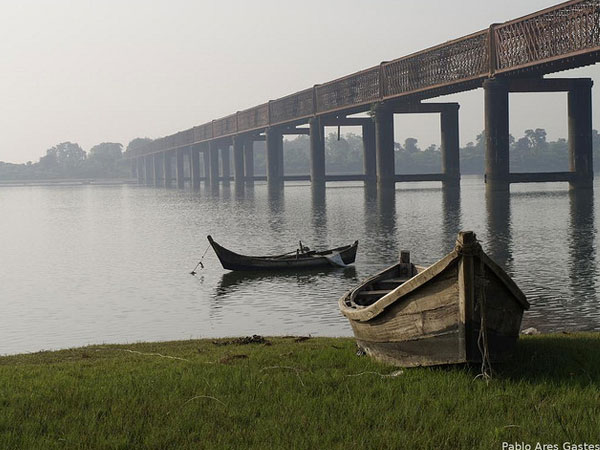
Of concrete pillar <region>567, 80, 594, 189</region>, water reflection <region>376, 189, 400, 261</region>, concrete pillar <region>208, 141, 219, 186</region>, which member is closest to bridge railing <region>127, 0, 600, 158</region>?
concrete pillar <region>567, 80, 594, 189</region>

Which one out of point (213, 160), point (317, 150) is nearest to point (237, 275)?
point (317, 150)

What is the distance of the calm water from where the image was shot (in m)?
21.2

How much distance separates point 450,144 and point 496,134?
23.1 m

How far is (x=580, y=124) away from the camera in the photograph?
75.1m

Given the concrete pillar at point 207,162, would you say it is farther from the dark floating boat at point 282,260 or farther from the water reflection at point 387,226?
the dark floating boat at point 282,260

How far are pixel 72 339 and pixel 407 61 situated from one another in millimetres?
66994

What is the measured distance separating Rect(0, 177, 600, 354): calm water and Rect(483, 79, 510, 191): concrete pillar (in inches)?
163

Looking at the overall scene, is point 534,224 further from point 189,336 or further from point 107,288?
point 189,336

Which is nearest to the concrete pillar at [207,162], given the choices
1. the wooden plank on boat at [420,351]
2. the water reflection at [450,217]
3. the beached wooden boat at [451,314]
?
the water reflection at [450,217]

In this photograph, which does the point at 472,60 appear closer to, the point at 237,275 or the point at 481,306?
the point at 237,275

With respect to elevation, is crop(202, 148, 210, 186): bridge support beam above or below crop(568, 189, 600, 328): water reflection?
above

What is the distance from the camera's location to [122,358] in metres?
13.8

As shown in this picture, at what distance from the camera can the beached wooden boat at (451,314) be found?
1028 centimetres

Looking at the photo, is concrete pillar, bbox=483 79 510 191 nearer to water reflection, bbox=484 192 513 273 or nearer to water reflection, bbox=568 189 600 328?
water reflection, bbox=484 192 513 273
